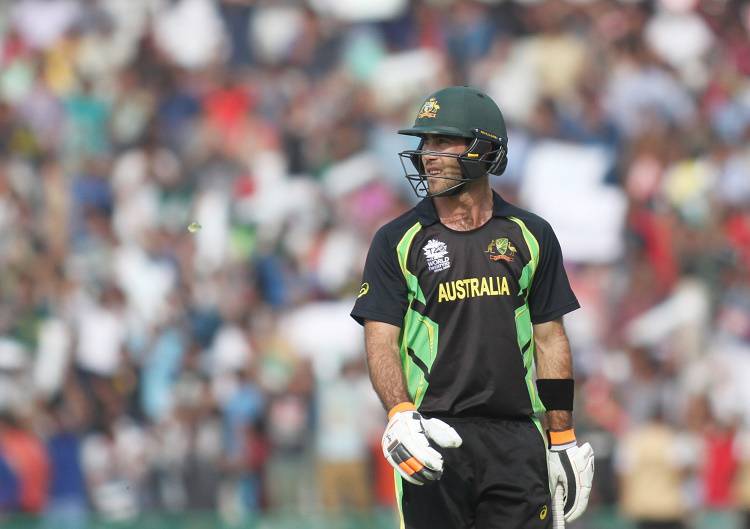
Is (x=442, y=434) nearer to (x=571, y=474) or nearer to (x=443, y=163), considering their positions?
(x=571, y=474)

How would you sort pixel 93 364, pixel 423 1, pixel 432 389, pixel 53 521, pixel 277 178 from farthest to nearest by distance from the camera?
pixel 423 1 → pixel 277 178 → pixel 93 364 → pixel 53 521 → pixel 432 389

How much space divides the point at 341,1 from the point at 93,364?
496cm

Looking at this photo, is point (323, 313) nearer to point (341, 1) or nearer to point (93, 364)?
point (93, 364)

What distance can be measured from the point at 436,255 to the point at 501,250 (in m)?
0.27

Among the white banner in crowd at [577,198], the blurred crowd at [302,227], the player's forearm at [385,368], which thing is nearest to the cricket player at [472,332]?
the player's forearm at [385,368]

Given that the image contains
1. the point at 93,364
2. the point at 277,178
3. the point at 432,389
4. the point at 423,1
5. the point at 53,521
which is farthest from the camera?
the point at 423,1

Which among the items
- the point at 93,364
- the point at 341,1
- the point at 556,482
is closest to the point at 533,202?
the point at 341,1

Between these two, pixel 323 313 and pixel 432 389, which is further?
pixel 323 313

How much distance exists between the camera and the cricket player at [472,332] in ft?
19.6

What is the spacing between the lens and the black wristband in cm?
621

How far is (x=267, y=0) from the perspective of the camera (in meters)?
16.3

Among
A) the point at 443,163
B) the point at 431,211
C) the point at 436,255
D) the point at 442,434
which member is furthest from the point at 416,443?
the point at 443,163

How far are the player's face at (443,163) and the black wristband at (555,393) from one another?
92cm

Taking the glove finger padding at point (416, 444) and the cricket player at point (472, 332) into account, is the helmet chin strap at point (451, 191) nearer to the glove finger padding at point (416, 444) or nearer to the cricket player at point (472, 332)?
the cricket player at point (472, 332)
